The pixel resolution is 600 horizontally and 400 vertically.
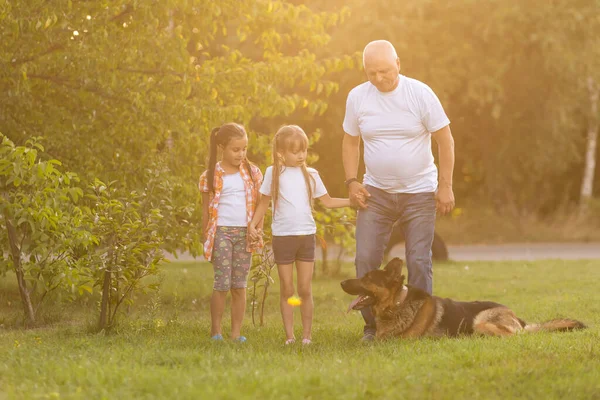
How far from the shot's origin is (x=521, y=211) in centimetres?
2733

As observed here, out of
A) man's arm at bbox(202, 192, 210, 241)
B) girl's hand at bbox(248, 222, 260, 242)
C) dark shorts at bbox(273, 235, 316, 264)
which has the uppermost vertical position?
man's arm at bbox(202, 192, 210, 241)

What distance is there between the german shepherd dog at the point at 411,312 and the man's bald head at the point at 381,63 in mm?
1381

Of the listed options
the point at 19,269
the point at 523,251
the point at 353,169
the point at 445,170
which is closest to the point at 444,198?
the point at 445,170

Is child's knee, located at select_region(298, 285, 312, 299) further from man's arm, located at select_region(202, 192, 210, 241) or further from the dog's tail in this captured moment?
the dog's tail

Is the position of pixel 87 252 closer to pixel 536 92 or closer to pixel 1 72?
pixel 1 72

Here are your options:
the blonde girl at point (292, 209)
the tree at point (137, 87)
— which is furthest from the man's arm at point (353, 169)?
the tree at point (137, 87)

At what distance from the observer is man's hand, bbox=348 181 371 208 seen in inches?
290

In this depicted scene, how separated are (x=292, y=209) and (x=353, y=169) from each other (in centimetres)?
70

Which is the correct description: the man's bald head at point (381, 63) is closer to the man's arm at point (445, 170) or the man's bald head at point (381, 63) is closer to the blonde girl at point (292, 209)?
the man's arm at point (445, 170)

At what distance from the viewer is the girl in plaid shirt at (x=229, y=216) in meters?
7.42

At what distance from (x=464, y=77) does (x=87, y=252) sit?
15.5 metres

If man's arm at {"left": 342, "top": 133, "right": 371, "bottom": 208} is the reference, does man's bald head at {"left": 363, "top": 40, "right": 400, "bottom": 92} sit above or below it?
above

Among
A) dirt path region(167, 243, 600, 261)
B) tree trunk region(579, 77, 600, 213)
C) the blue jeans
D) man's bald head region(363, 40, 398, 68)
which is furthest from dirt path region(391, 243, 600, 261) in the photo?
man's bald head region(363, 40, 398, 68)

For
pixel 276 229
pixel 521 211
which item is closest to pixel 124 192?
pixel 276 229
